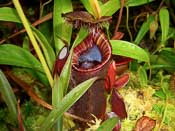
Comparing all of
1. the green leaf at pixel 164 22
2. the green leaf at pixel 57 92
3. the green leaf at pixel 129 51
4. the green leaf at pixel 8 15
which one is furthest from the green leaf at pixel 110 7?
the green leaf at pixel 57 92

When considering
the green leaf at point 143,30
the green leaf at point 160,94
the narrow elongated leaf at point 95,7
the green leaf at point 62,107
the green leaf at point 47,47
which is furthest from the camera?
the green leaf at point 143,30

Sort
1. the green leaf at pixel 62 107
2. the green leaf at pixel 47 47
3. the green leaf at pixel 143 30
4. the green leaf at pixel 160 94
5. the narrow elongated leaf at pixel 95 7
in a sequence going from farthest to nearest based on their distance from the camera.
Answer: the green leaf at pixel 143 30, the green leaf at pixel 160 94, the green leaf at pixel 47 47, the narrow elongated leaf at pixel 95 7, the green leaf at pixel 62 107

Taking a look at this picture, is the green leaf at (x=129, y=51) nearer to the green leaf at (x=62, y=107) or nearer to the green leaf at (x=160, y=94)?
the green leaf at (x=160, y=94)

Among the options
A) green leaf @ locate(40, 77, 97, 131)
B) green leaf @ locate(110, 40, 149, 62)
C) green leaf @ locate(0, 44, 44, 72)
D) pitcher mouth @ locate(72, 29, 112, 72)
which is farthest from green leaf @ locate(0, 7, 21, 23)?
green leaf @ locate(40, 77, 97, 131)

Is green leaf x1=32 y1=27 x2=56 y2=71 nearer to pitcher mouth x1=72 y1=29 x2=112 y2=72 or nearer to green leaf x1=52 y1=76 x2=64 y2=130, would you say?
pitcher mouth x1=72 y1=29 x2=112 y2=72

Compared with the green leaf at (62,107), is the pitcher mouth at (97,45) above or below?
above

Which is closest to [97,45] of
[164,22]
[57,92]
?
[57,92]
